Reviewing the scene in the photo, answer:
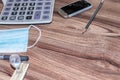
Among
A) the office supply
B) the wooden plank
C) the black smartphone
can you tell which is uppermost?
the black smartphone

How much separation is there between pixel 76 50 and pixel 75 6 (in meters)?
0.21

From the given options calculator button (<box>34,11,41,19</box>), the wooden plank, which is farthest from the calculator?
the wooden plank

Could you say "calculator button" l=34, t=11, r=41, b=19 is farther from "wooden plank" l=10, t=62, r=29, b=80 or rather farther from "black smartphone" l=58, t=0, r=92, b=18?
"wooden plank" l=10, t=62, r=29, b=80

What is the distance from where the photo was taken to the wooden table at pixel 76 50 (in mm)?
665

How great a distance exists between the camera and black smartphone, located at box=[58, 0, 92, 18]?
84 cm

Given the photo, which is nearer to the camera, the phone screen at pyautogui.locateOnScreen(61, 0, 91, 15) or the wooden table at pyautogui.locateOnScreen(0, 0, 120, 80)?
the wooden table at pyautogui.locateOnScreen(0, 0, 120, 80)

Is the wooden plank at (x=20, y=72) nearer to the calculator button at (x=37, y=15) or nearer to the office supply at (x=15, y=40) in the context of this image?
the office supply at (x=15, y=40)

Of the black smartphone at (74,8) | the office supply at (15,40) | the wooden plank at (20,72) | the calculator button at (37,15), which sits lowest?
the wooden plank at (20,72)

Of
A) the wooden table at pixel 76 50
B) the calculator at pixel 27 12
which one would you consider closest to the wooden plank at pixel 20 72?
the wooden table at pixel 76 50

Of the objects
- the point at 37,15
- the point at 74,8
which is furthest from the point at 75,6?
the point at 37,15

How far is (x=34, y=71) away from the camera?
0.68 meters

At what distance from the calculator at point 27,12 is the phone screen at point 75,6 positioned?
0.06 meters

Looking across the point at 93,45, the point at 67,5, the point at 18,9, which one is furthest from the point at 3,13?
the point at 93,45

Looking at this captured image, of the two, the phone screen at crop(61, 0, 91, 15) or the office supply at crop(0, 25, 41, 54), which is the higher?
the phone screen at crop(61, 0, 91, 15)
